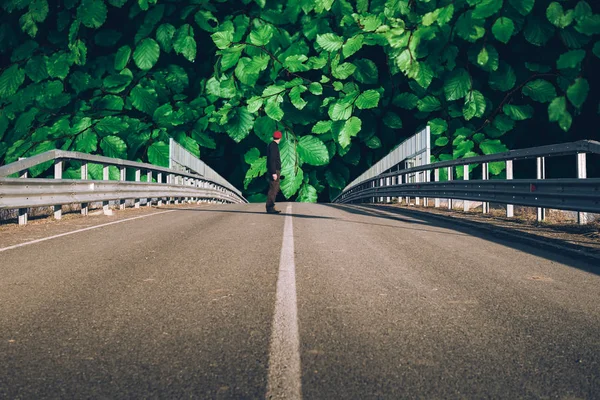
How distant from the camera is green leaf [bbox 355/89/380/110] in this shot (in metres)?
18.7

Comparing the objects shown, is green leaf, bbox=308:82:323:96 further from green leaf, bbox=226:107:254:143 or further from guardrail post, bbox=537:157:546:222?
guardrail post, bbox=537:157:546:222

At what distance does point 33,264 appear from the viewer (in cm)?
676

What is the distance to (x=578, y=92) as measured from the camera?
12.0 meters

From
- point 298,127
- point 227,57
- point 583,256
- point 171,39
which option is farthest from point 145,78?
point 583,256

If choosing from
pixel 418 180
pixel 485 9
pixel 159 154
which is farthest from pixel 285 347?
pixel 159 154

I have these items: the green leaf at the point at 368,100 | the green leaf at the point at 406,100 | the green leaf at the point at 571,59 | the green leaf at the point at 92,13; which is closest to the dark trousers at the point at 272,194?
the green leaf at the point at 368,100

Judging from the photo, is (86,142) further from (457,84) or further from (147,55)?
(457,84)

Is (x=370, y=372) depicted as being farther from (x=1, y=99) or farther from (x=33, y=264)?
(x=1, y=99)

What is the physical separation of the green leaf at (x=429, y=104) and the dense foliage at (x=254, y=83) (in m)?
0.03

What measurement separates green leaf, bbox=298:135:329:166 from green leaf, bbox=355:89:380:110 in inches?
93.6

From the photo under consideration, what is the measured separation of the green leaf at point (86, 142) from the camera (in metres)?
19.3

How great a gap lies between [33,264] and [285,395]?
465 centimetres

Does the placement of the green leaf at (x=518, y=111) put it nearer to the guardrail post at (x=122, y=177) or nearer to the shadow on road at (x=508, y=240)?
the shadow on road at (x=508, y=240)

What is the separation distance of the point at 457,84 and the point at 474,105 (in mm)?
724
